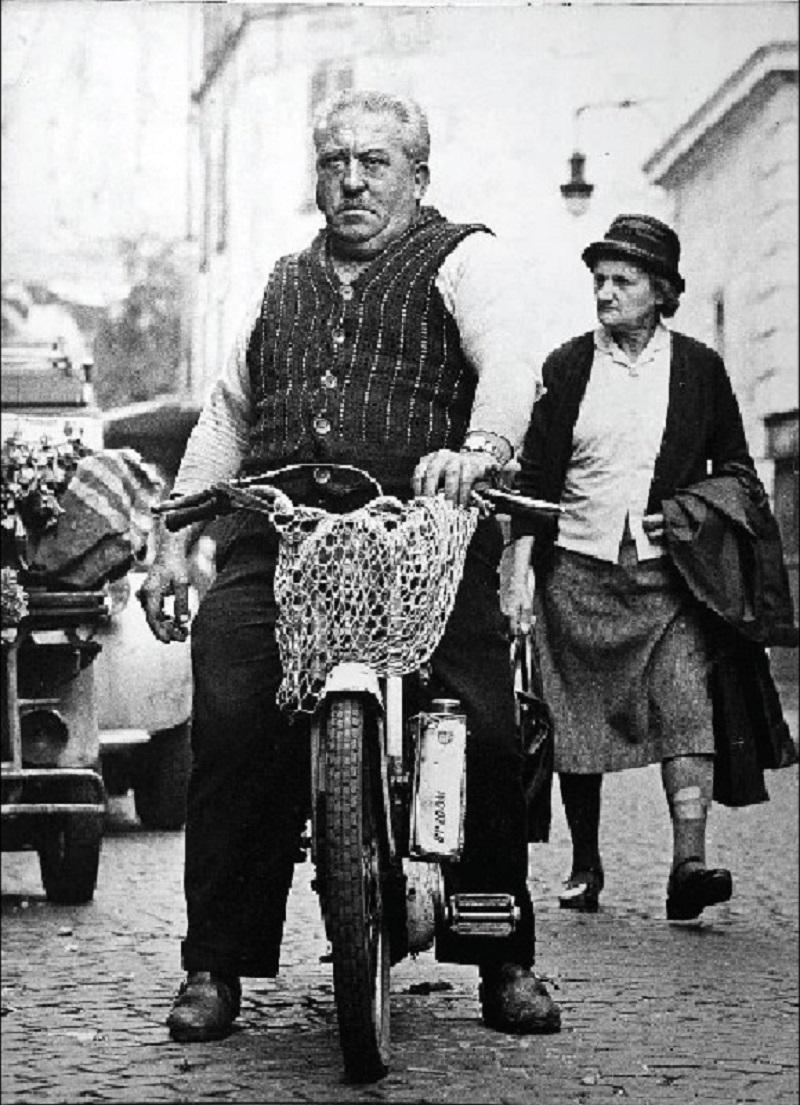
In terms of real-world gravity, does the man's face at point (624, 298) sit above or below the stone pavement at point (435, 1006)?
above

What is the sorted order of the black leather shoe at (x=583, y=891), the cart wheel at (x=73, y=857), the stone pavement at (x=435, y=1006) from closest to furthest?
Answer: the stone pavement at (x=435, y=1006), the cart wheel at (x=73, y=857), the black leather shoe at (x=583, y=891)

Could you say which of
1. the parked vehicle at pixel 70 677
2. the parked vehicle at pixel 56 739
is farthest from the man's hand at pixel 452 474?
the parked vehicle at pixel 56 739

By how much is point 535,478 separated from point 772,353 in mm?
429

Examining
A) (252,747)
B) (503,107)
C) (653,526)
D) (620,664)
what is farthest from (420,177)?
(620,664)

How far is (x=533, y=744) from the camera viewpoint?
5656 mm

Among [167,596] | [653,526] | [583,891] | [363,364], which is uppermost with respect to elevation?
[363,364]

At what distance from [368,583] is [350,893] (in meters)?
0.45

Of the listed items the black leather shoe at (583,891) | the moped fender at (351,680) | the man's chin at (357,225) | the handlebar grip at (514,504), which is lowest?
the black leather shoe at (583,891)

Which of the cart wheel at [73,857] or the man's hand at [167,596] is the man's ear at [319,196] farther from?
the cart wheel at [73,857]

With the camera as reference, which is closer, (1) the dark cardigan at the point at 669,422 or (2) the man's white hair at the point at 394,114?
(2) the man's white hair at the point at 394,114

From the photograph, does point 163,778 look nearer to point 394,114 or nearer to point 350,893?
point 350,893

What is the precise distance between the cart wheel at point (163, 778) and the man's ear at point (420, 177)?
0.89 meters

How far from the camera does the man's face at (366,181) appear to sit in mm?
5285

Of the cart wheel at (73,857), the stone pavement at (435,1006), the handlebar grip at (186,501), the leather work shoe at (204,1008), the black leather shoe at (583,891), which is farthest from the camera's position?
the black leather shoe at (583,891)
